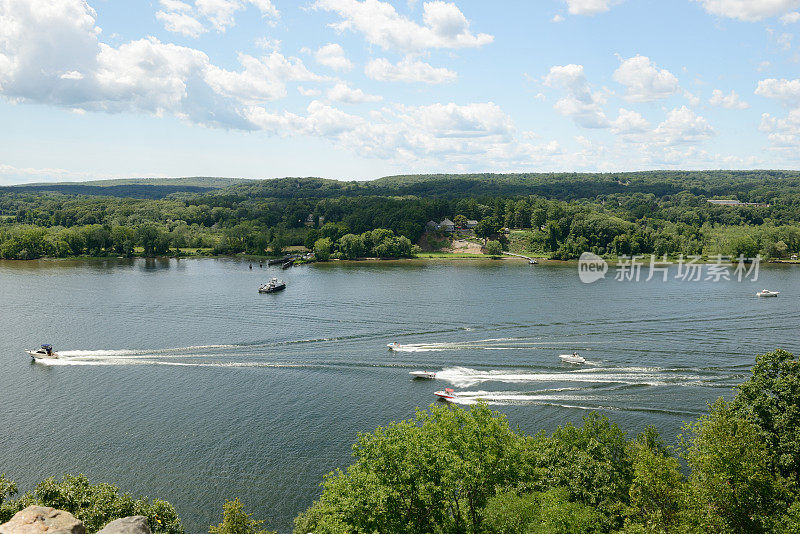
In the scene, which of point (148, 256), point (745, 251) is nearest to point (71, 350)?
point (148, 256)

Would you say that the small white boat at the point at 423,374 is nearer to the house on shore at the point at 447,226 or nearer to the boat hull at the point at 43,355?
the boat hull at the point at 43,355

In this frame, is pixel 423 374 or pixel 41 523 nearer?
pixel 41 523

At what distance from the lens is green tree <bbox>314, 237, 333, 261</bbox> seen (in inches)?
5369

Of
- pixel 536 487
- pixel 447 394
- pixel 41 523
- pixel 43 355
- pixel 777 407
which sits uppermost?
pixel 777 407

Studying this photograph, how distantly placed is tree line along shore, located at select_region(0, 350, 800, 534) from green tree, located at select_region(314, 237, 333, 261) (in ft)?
361

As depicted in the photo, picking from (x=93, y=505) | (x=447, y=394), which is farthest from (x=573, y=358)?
(x=93, y=505)

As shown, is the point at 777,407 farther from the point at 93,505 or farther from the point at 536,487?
the point at 93,505

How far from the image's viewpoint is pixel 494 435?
2544 cm

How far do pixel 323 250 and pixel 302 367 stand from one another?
85.1 metres

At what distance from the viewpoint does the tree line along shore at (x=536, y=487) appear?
2145 cm

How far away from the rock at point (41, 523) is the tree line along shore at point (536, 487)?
4.84 m

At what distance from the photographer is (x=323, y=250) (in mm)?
136500

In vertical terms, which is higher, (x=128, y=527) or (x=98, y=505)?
(x=128, y=527)

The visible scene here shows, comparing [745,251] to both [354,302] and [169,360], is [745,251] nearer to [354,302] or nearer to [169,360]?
[354,302]
